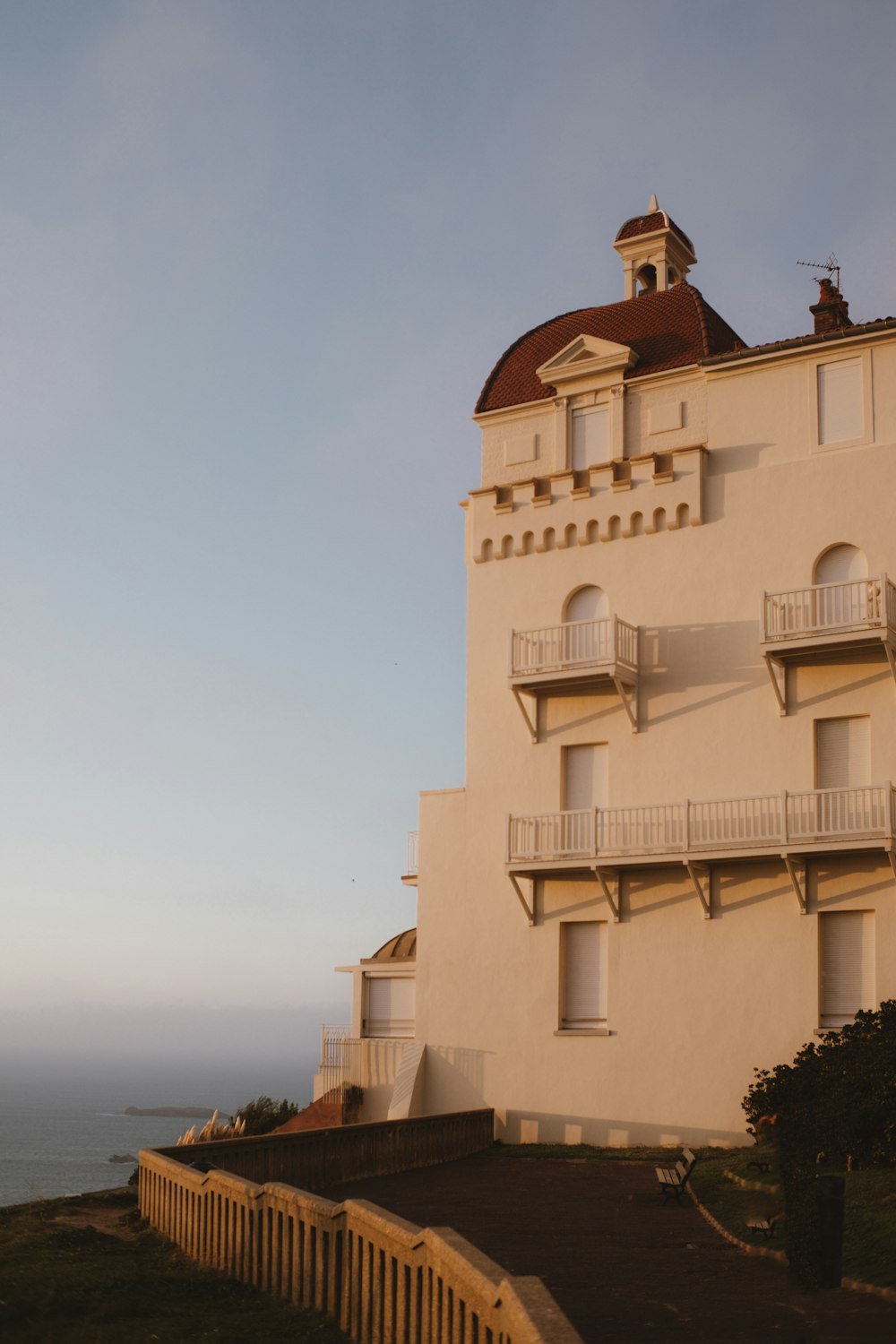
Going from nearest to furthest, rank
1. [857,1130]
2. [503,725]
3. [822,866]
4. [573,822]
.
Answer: [857,1130]
[822,866]
[573,822]
[503,725]

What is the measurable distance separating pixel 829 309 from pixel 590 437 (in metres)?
5.85

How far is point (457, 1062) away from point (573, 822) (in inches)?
212

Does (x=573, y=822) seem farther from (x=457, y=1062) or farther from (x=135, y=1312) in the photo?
(x=135, y=1312)

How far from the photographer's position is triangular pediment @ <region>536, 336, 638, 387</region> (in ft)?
93.8

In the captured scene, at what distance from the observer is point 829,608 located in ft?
82.8

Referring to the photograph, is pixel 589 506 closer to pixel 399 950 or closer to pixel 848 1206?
pixel 399 950

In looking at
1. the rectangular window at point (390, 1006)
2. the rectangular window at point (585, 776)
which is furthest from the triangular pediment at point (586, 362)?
the rectangular window at point (390, 1006)

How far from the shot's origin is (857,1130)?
704 inches

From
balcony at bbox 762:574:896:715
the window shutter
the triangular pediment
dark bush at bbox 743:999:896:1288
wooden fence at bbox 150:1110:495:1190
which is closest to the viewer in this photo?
dark bush at bbox 743:999:896:1288

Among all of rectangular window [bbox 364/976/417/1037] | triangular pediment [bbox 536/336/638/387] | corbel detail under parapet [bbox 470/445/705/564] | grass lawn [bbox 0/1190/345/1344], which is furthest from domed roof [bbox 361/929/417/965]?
grass lawn [bbox 0/1190/345/1344]

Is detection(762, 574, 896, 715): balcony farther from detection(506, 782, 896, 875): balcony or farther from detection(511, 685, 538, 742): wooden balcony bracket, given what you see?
detection(511, 685, 538, 742): wooden balcony bracket

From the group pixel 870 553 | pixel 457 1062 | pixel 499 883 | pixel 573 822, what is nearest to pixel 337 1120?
pixel 457 1062

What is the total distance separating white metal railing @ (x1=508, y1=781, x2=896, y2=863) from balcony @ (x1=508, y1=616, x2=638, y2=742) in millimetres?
1948

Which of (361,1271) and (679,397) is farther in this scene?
(679,397)
